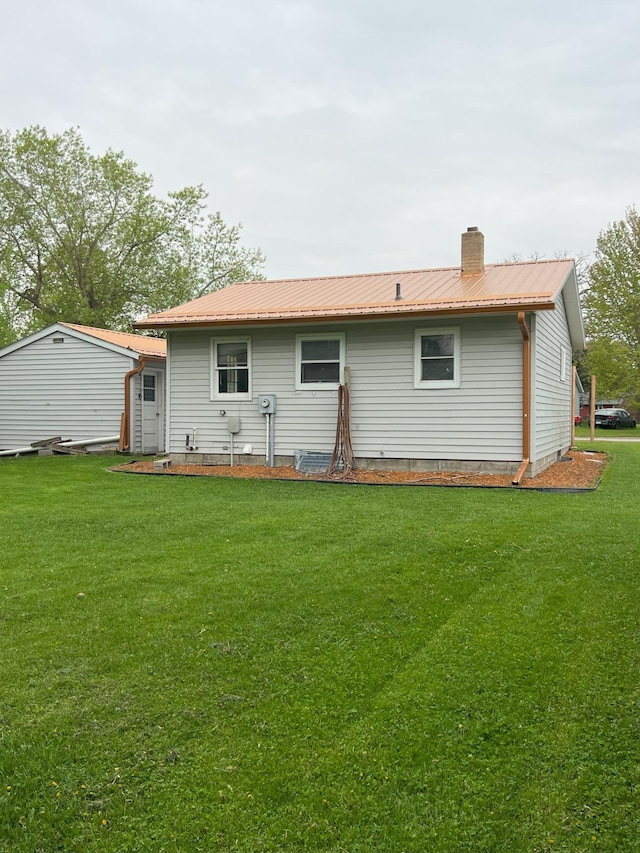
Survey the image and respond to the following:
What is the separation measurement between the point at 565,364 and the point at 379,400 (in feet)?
19.3

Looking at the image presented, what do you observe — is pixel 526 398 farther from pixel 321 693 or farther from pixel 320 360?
pixel 321 693

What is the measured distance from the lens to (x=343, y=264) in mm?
36312

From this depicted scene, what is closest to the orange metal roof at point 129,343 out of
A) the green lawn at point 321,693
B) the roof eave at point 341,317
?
the roof eave at point 341,317

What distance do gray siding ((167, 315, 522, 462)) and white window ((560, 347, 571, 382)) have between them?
171 inches

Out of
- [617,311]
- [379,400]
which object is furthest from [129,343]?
[617,311]

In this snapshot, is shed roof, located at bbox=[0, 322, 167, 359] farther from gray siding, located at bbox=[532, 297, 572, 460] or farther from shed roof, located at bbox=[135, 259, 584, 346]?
gray siding, located at bbox=[532, 297, 572, 460]

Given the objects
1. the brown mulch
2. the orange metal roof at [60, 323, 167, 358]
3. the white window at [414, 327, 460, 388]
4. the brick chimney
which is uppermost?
the brick chimney

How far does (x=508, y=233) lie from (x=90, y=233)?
71.7ft

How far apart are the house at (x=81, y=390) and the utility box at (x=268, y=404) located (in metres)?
4.46

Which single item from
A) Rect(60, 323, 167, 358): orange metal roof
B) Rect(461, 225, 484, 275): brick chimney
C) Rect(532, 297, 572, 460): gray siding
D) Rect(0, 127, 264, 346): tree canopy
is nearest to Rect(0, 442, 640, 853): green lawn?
Rect(532, 297, 572, 460): gray siding

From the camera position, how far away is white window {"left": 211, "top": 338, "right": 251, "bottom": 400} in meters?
12.4

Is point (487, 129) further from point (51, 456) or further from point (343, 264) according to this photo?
point (343, 264)

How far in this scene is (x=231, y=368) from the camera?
12.5 meters

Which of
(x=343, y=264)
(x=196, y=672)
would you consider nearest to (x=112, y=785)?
(x=196, y=672)
